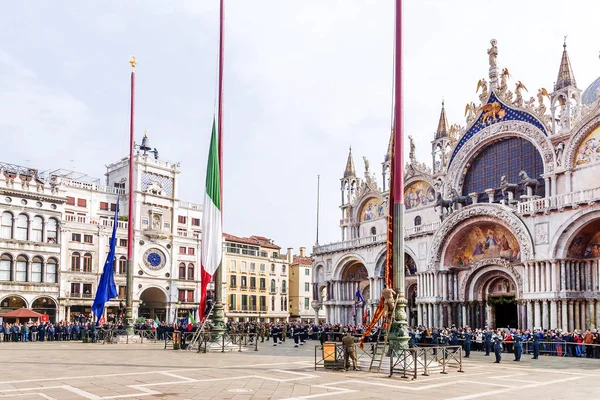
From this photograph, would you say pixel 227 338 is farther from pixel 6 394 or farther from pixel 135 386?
pixel 6 394

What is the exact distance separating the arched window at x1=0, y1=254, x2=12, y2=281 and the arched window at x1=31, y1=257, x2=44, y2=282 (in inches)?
76.9

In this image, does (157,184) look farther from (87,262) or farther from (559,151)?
(559,151)

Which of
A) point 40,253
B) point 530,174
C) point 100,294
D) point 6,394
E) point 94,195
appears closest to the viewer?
point 6,394

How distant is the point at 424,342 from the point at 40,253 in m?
34.5

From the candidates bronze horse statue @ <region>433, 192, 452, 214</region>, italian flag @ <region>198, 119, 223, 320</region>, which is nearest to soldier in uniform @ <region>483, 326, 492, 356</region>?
italian flag @ <region>198, 119, 223, 320</region>

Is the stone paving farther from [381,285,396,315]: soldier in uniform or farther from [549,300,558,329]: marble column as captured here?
[549,300,558,329]: marble column

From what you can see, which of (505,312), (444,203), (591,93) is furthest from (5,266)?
(591,93)

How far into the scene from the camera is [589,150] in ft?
109

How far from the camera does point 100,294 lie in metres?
33.8

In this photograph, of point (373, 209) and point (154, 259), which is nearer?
point (373, 209)

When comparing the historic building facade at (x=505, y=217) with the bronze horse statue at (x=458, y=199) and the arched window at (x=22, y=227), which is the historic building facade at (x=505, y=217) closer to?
the bronze horse statue at (x=458, y=199)

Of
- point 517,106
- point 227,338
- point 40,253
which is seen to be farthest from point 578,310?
point 40,253

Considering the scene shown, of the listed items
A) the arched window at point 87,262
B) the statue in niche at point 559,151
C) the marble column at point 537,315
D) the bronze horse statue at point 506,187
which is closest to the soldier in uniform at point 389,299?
the marble column at point 537,315

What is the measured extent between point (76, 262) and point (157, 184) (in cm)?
1162
